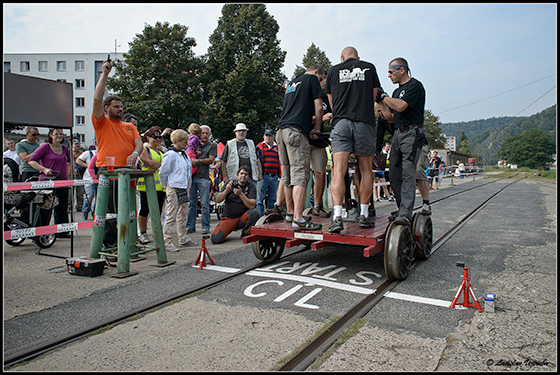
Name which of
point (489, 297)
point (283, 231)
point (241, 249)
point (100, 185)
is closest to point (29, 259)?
point (100, 185)

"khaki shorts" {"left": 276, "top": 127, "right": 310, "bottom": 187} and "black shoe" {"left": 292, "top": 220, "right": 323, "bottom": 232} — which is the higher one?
"khaki shorts" {"left": 276, "top": 127, "right": 310, "bottom": 187}

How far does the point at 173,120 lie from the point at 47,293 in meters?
36.6

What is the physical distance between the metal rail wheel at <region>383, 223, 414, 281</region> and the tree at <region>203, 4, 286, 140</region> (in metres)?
33.1

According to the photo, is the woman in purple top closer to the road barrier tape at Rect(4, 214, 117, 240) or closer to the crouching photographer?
the road barrier tape at Rect(4, 214, 117, 240)

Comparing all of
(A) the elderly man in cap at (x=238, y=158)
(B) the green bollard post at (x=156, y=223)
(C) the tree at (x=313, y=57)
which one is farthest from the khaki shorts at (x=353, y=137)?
(C) the tree at (x=313, y=57)

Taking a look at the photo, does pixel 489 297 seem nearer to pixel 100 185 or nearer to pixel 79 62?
pixel 100 185

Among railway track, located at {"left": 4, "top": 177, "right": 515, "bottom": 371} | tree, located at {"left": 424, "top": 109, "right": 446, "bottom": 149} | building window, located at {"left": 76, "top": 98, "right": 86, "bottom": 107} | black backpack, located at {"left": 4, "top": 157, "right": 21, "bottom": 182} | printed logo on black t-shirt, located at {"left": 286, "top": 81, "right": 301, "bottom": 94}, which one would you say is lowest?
railway track, located at {"left": 4, "top": 177, "right": 515, "bottom": 371}

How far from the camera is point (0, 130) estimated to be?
3.70 metres

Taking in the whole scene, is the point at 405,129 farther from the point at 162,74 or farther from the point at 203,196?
the point at 162,74

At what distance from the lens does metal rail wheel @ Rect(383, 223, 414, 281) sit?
13.3 ft

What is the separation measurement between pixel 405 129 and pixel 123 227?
13.0 ft

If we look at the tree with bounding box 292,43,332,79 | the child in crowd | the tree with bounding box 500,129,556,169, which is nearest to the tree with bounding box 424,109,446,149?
the tree with bounding box 292,43,332,79

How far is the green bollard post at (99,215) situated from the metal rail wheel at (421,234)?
414 centimetres

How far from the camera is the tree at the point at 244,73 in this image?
37281 millimetres
